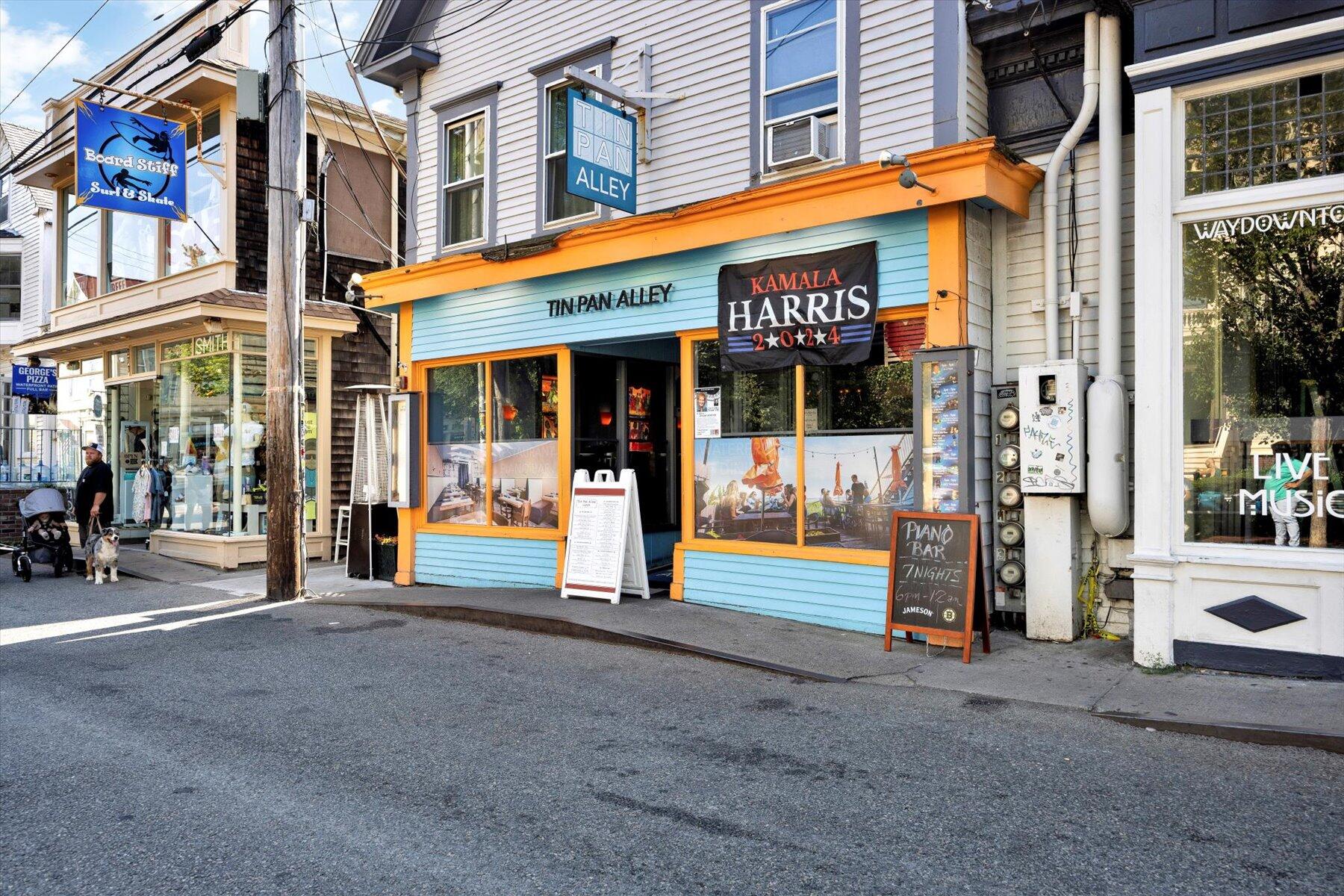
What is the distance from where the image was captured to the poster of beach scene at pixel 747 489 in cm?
916

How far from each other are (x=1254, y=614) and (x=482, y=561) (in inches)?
326

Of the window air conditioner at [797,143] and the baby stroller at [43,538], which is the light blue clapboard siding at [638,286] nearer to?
the window air conditioner at [797,143]

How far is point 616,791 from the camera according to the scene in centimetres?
467

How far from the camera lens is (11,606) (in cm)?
1109

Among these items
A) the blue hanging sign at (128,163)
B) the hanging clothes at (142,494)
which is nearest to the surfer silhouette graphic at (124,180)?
the blue hanging sign at (128,163)

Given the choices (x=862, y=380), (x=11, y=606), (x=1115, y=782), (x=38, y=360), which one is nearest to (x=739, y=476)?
(x=862, y=380)

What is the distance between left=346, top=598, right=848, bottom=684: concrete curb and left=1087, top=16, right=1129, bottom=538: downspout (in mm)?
A: 2586

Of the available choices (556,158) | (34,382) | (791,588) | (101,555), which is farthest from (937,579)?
(34,382)

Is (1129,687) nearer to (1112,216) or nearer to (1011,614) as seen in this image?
(1011,614)

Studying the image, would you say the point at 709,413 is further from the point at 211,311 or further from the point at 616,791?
the point at 211,311

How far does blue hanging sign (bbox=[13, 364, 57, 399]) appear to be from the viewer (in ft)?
64.2

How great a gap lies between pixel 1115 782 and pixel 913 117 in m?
5.83

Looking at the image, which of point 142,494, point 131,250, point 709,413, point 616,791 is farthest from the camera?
point 131,250

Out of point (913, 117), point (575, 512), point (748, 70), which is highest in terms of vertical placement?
point (748, 70)
